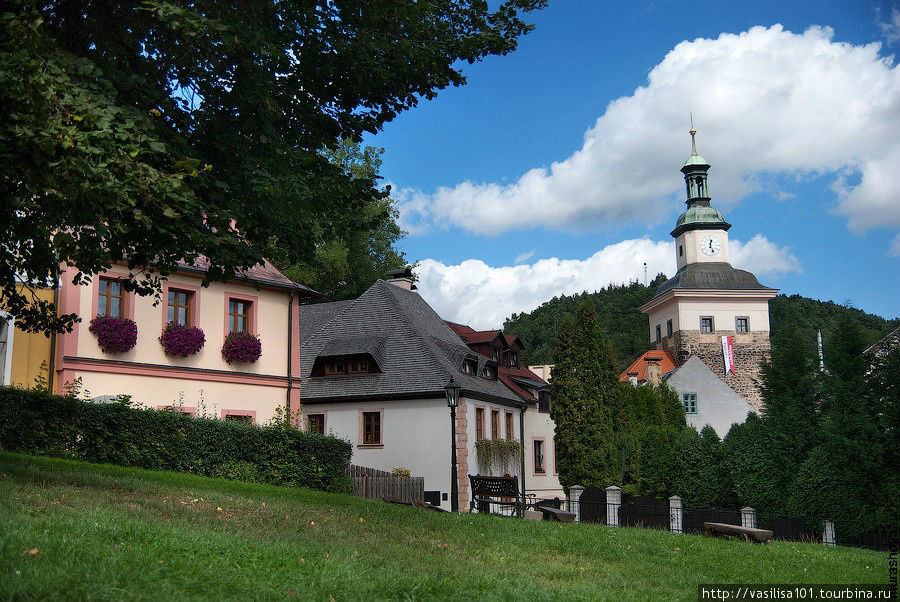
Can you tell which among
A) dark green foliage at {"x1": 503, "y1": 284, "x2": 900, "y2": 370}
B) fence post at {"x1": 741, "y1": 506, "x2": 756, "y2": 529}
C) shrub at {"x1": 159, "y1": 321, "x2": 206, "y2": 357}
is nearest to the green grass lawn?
fence post at {"x1": 741, "y1": 506, "x2": 756, "y2": 529}

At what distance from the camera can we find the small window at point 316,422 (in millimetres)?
30719

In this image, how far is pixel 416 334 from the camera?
3159 centimetres

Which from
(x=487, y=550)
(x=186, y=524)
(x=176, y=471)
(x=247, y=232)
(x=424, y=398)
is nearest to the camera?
(x=186, y=524)

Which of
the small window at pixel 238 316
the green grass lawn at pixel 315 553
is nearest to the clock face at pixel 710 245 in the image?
the small window at pixel 238 316

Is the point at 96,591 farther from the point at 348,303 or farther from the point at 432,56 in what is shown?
the point at 348,303

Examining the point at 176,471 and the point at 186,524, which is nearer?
the point at 186,524

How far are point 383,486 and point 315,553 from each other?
53.6ft

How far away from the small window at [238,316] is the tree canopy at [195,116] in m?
11.1

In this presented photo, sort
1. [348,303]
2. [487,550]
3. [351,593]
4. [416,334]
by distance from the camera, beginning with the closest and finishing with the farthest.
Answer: [351,593], [487,550], [416,334], [348,303]

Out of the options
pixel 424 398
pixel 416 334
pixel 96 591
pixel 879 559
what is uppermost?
pixel 416 334

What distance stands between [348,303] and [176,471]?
17835 mm

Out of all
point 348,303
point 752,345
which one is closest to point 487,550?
point 348,303

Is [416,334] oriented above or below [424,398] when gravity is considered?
above

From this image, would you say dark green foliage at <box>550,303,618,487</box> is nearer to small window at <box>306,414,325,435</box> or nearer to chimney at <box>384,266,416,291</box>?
chimney at <box>384,266,416,291</box>
